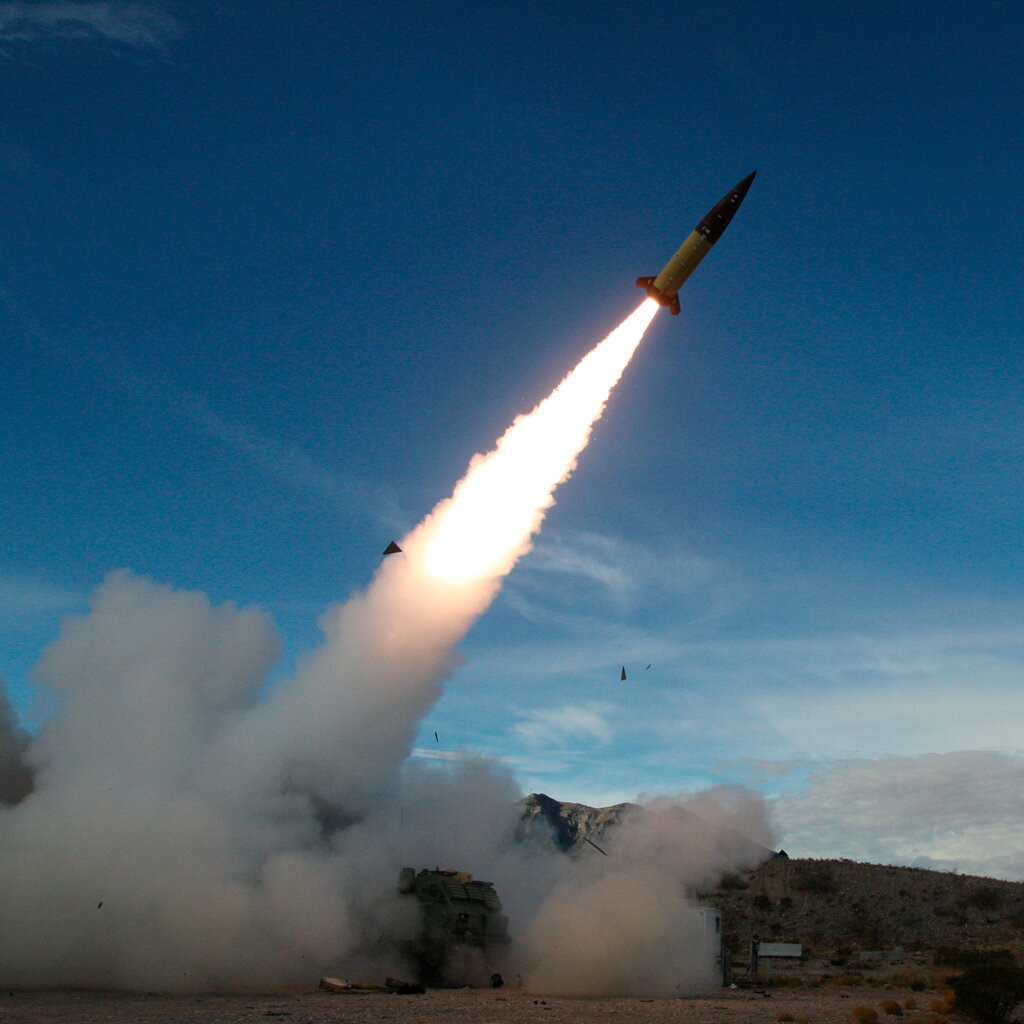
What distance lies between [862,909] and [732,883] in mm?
6569

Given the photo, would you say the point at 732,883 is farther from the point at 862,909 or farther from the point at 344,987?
the point at 344,987

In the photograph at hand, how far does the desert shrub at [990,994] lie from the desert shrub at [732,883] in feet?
86.8

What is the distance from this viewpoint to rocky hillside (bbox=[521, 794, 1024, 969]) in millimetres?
33781

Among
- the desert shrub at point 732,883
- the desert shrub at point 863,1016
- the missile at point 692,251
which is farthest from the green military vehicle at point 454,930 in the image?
the desert shrub at point 732,883

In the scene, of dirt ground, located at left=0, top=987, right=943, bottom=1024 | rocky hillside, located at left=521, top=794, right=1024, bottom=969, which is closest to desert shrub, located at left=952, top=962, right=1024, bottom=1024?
dirt ground, located at left=0, top=987, right=943, bottom=1024

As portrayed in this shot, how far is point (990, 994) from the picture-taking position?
16.8 metres

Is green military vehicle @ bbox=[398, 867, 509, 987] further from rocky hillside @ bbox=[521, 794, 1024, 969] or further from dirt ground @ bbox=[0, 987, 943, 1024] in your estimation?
rocky hillside @ bbox=[521, 794, 1024, 969]

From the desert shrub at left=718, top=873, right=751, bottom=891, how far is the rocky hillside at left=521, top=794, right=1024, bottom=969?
46mm

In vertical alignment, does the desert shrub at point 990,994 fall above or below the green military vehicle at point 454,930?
below

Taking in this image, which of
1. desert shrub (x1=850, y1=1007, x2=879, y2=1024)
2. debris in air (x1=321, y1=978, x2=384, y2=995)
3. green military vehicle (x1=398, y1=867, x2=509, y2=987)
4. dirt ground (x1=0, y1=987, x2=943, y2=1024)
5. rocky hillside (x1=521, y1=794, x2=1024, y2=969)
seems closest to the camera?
dirt ground (x1=0, y1=987, x2=943, y2=1024)

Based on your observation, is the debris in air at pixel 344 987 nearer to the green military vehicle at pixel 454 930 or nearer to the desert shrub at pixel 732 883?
→ the green military vehicle at pixel 454 930

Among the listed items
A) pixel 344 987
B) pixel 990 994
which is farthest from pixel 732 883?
pixel 344 987

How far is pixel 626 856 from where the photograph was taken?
1204 inches

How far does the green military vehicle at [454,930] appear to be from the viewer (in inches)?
878
